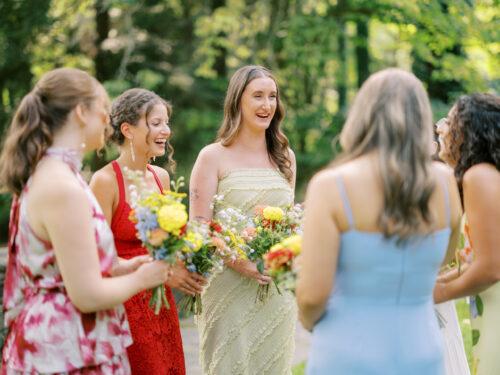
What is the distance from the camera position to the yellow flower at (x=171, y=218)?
3.03m

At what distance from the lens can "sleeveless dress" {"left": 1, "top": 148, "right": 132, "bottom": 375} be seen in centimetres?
270

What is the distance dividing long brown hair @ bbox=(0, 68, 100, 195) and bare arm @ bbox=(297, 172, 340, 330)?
39.9 inches

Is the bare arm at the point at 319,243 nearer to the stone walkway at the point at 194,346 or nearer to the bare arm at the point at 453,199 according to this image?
the bare arm at the point at 453,199

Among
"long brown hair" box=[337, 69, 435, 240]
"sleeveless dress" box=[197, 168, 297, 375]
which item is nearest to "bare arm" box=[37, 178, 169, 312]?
"long brown hair" box=[337, 69, 435, 240]

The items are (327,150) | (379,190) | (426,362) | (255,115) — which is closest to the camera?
(379,190)

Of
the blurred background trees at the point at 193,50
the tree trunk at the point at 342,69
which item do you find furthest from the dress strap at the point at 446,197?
the tree trunk at the point at 342,69

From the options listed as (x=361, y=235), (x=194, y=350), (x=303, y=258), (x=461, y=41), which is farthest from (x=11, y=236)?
(x=461, y=41)

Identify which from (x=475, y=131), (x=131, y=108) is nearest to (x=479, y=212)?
(x=475, y=131)

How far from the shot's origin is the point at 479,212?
10.1 feet

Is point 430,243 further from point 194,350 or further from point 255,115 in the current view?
point 194,350

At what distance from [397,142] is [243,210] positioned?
1912mm

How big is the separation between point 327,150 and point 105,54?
4609 millimetres

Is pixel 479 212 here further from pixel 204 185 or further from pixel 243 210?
pixel 204 185

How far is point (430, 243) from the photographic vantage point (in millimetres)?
2582
